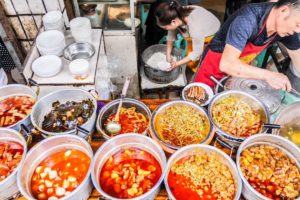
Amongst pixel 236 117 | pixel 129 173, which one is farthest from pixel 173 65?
pixel 129 173

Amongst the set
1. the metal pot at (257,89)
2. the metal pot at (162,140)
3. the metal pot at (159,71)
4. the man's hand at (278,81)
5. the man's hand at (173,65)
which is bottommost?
the metal pot at (159,71)

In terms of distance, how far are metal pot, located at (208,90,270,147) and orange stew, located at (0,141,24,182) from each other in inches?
56.9

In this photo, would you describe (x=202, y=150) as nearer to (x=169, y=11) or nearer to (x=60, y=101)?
(x=60, y=101)

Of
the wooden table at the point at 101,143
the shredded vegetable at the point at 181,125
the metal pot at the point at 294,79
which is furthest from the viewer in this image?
the metal pot at the point at 294,79

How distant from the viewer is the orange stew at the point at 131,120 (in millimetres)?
2350

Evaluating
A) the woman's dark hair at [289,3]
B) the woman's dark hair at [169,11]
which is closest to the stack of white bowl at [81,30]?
the woman's dark hair at [169,11]

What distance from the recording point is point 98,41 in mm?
3541

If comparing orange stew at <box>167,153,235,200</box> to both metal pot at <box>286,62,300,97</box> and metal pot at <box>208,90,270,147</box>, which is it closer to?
metal pot at <box>208,90,270,147</box>

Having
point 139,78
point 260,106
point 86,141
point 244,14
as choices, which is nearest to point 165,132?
point 86,141

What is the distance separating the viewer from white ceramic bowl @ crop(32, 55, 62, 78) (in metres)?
3.06

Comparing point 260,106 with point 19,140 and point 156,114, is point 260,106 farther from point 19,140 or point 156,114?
point 19,140

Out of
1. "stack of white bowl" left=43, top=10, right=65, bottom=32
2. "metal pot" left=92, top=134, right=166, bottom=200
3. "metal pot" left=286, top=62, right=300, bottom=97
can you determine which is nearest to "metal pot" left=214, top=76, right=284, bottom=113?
"metal pot" left=286, top=62, right=300, bottom=97

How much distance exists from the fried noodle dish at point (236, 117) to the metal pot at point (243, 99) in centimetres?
3

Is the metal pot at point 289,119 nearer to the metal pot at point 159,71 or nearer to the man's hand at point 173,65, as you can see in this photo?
the man's hand at point 173,65
